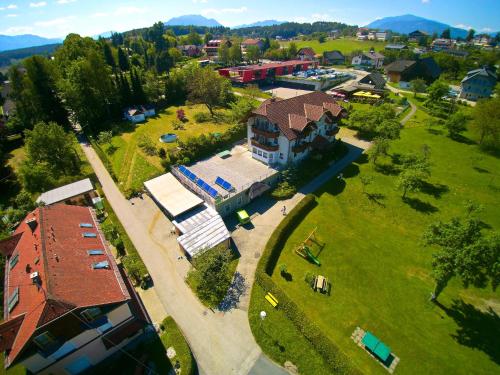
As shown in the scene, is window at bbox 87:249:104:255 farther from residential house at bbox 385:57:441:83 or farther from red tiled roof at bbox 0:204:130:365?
residential house at bbox 385:57:441:83

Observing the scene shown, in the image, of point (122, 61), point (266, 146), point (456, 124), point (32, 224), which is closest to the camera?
point (32, 224)

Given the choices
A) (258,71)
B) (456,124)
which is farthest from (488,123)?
(258,71)

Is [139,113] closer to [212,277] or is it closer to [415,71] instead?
[212,277]

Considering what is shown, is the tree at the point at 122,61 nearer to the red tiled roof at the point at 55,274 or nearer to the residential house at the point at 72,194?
the residential house at the point at 72,194

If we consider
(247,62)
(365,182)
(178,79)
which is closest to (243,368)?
(365,182)

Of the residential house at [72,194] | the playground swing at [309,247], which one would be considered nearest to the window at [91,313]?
the playground swing at [309,247]

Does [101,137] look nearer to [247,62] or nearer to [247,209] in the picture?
[247,209]
